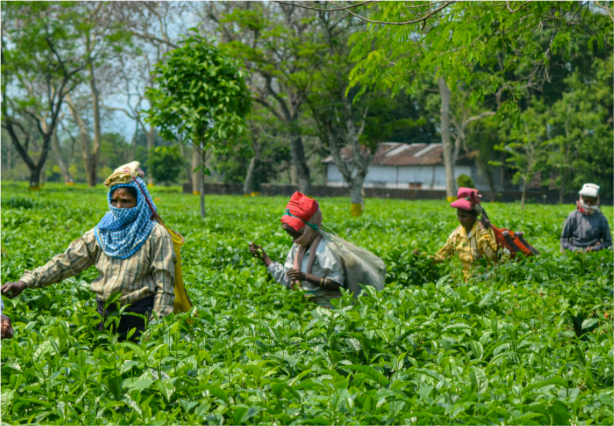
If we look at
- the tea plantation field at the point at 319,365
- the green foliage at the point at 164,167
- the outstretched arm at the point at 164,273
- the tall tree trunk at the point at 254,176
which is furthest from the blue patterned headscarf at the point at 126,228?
the green foliage at the point at 164,167

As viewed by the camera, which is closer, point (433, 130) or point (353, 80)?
point (353, 80)

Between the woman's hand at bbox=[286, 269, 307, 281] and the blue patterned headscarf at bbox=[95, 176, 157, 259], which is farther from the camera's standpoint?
the woman's hand at bbox=[286, 269, 307, 281]

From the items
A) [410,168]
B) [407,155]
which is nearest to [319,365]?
[410,168]

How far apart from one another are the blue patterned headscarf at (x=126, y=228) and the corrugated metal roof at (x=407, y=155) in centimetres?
4214

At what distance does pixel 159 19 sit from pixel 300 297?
2900cm

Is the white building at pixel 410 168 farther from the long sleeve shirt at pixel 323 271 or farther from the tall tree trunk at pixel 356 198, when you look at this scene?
the long sleeve shirt at pixel 323 271

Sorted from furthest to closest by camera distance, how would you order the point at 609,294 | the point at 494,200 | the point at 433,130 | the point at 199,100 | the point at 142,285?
the point at 433,130 < the point at 494,200 < the point at 199,100 < the point at 609,294 < the point at 142,285

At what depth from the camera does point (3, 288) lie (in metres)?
3.62

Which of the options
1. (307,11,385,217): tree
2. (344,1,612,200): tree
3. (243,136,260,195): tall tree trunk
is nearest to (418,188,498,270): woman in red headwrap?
(344,1,612,200): tree

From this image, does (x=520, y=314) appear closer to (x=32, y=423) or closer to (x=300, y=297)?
(x=300, y=297)

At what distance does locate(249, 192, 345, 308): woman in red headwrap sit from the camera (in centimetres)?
486

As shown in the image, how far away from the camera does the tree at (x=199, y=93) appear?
1212 centimetres

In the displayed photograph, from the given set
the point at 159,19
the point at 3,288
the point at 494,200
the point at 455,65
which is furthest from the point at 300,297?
the point at 494,200

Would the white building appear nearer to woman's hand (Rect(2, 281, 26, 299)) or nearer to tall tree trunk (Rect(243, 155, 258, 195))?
tall tree trunk (Rect(243, 155, 258, 195))
